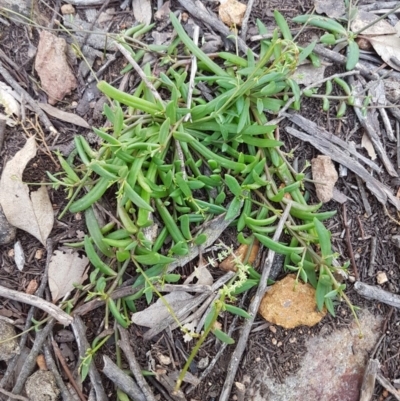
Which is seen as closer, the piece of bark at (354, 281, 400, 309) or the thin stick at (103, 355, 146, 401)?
the thin stick at (103, 355, 146, 401)

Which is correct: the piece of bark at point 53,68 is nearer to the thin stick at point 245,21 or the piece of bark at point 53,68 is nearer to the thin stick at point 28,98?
the thin stick at point 28,98

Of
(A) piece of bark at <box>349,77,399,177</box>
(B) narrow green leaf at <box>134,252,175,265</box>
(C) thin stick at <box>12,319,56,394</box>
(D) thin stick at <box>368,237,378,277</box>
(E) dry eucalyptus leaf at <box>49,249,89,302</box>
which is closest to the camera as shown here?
(B) narrow green leaf at <box>134,252,175,265</box>

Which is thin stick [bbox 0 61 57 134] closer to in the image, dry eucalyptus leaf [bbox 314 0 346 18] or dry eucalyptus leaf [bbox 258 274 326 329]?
dry eucalyptus leaf [bbox 258 274 326 329]

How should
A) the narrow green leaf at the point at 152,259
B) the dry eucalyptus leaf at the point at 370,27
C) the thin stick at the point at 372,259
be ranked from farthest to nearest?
the dry eucalyptus leaf at the point at 370,27
the thin stick at the point at 372,259
the narrow green leaf at the point at 152,259

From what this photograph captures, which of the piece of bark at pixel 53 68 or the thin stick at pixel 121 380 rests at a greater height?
the piece of bark at pixel 53 68

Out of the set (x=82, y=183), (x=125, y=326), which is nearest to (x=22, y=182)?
(x=82, y=183)

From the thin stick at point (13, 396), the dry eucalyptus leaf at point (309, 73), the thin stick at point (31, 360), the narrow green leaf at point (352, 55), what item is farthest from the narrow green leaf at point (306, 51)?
the thin stick at point (13, 396)

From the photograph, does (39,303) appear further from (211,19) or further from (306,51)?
(306,51)

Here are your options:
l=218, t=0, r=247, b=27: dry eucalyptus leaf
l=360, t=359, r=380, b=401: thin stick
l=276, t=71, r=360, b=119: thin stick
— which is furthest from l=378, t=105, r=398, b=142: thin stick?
l=360, t=359, r=380, b=401: thin stick
